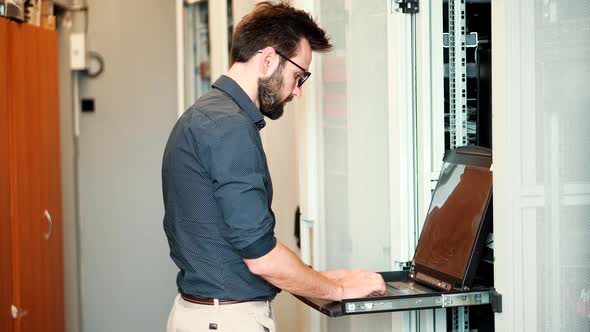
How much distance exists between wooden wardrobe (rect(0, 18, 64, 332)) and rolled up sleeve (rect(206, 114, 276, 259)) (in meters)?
A: 1.91

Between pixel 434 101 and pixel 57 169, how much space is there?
7.64 feet

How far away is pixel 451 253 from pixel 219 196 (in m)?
0.67

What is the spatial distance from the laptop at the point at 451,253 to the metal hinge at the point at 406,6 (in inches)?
17.5

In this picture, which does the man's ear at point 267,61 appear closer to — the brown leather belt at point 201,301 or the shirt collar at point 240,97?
the shirt collar at point 240,97

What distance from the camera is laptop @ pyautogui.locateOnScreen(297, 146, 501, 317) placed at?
2.07 metres

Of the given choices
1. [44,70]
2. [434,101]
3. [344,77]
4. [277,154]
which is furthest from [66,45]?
[434,101]

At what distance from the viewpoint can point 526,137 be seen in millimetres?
2018

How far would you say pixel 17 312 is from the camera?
3.79 metres

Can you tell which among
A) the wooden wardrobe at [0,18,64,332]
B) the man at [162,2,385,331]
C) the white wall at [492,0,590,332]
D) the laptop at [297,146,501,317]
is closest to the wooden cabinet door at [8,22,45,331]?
the wooden wardrobe at [0,18,64,332]

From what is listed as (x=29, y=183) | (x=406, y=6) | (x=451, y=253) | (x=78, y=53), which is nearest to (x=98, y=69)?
(x=78, y=53)

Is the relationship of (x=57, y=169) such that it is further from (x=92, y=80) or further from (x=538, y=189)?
(x=538, y=189)

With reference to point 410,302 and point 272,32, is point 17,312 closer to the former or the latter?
point 272,32

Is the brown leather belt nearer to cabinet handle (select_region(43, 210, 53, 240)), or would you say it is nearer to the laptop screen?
the laptop screen

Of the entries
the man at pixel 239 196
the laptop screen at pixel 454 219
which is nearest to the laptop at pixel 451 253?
the laptop screen at pixel 454 219
